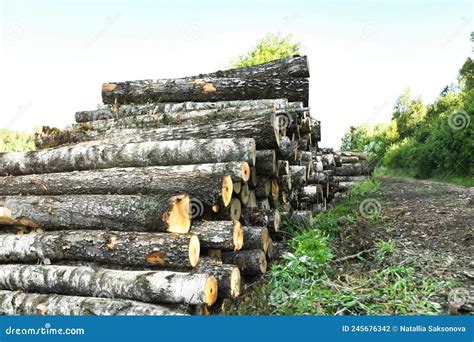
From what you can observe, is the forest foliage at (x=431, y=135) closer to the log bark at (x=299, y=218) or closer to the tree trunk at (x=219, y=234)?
the log bark at (x=299, y=218)

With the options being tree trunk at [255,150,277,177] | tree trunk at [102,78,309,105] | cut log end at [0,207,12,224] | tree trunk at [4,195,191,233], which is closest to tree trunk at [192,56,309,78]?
tree trunk at [102,78,309,105]

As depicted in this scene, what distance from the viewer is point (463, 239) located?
6156 millimetres

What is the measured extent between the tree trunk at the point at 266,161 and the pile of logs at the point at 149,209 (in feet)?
0.07

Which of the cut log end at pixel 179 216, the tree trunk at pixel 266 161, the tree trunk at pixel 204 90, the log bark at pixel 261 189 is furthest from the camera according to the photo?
the tree trunk at pixel 204 90

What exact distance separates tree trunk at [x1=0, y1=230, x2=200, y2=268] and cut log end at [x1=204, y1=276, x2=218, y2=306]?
1.04 ft

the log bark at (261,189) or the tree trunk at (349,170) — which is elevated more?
the log bark at (261,189)

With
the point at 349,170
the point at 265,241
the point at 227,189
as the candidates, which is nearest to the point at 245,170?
the point at 227,189

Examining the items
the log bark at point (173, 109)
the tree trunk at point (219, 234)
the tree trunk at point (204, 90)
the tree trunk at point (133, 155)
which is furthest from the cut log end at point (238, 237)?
the tree trunk at point (204, 90)

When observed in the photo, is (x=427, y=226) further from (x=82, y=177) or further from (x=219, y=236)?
(x=82, y=177)

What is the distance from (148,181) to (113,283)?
4.67 feet

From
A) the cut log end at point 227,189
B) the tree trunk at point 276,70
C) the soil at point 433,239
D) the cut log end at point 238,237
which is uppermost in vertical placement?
the tree trunk at point 276,70

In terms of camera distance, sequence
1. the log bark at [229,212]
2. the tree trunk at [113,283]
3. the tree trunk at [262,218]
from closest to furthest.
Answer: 1. the tree trunk at [113,283]
2. the log bark at [229,212]
3. the tree trunk at [262,218]

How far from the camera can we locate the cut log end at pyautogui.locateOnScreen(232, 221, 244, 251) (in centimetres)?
501

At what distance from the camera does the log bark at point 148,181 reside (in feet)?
16.8
